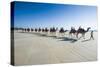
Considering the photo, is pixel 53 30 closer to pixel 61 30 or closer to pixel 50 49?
pixel 61 30

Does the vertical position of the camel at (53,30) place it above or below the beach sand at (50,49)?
above

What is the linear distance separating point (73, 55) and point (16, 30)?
2.58 ft

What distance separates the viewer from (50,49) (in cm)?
220

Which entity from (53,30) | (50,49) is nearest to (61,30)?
(53,30)

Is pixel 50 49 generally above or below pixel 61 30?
below

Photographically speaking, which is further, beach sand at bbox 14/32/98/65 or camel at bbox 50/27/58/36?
camel at bbox 50/27/58/36

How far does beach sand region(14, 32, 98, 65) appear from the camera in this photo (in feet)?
6.80

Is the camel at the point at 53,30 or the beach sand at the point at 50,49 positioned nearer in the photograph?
the beach sand at the point at 50,49

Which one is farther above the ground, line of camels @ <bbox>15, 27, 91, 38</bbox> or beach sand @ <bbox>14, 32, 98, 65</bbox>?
line of camels @ <bbox>15, 27, 91, 38</bbox>

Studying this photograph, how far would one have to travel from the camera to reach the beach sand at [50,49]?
2.07 metres

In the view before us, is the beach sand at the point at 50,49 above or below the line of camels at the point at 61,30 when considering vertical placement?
below
